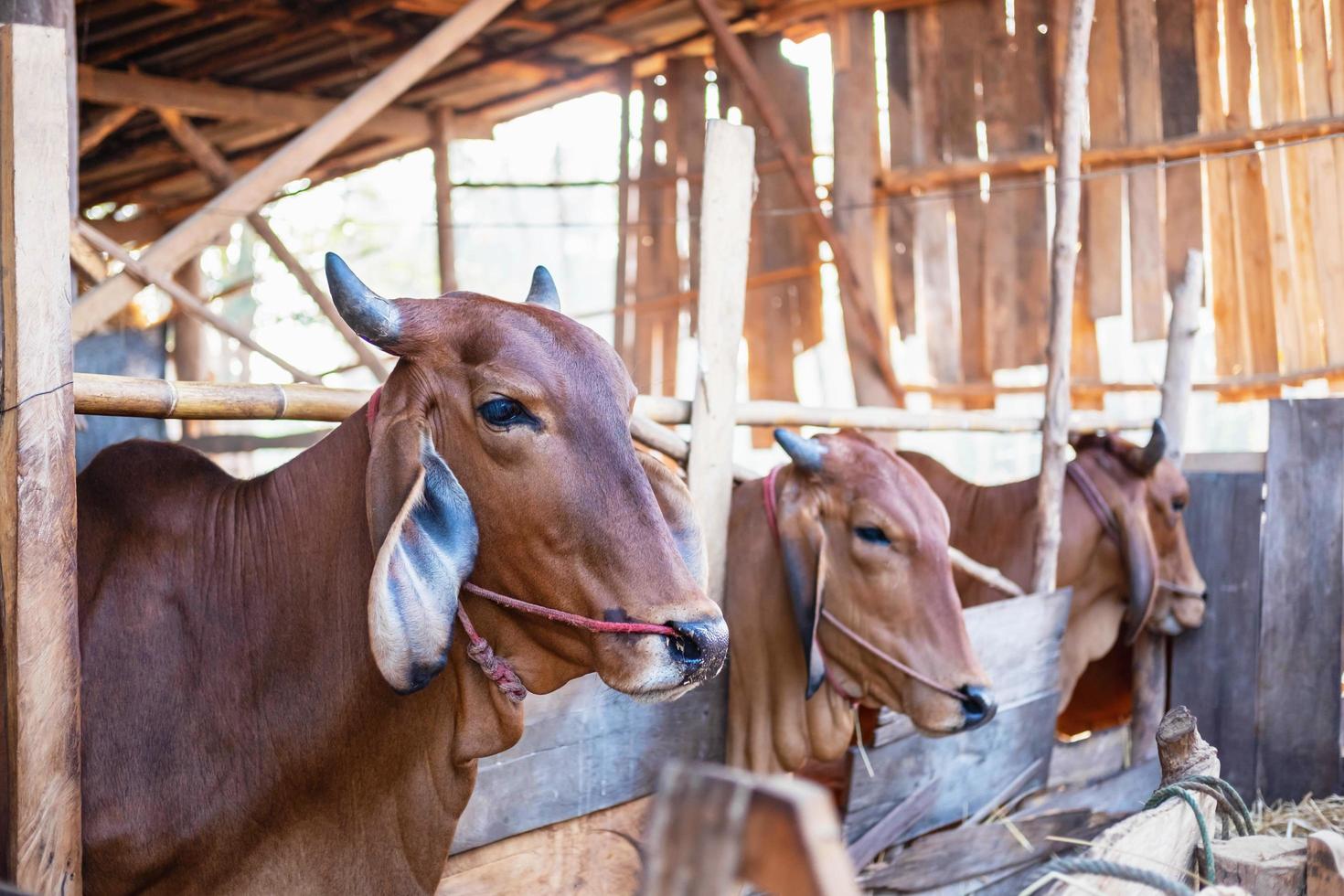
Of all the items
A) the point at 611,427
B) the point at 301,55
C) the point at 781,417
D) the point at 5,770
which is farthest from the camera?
the point at 301,55

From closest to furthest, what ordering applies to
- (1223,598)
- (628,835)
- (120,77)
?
(628,835) → (1223,598) → (120,77)

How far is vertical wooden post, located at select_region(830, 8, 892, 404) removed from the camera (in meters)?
7.67

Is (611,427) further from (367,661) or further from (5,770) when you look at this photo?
(5,770)

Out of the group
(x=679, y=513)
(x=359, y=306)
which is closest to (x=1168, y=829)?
(x=679, y=513)

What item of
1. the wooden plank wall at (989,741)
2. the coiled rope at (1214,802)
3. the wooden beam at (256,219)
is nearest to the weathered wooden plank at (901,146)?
the wooden beam at (256,219)

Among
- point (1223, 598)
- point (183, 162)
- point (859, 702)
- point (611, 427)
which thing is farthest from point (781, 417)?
point (183, 162)

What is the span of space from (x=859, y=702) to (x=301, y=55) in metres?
5.96

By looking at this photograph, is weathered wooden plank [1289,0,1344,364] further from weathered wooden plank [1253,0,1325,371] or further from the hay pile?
the hay pile

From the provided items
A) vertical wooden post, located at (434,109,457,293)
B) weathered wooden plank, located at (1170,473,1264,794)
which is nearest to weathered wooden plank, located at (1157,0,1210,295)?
weathered wooden plank, located at (1170,473,1264,794)

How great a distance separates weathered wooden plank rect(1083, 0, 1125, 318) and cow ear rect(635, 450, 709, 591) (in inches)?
203

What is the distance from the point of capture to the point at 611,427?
234cm

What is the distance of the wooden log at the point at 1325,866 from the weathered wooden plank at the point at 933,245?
18.5 ft

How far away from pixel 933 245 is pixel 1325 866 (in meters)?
5.92

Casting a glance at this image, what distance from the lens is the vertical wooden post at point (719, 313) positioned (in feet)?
11.7
